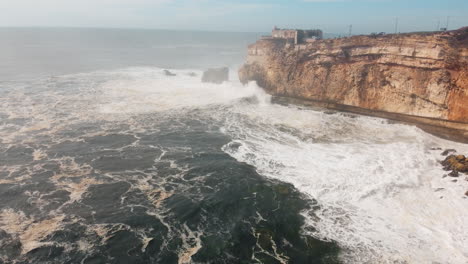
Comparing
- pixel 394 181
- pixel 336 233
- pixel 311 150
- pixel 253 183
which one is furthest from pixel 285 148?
pixel 336 233

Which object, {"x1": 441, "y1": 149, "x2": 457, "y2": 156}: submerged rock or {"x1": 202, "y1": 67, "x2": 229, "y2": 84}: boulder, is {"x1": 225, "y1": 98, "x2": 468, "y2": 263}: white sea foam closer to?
{"x1": 441, "y1": 149, "x2": 457, "y2": 156}: submerged rock

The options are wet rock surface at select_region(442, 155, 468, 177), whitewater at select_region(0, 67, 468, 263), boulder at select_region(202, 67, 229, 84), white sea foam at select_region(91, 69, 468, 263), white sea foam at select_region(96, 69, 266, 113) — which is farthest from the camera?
boulder at select_region(202, 67, 229, 84)

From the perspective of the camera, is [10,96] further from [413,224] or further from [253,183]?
[413,224]

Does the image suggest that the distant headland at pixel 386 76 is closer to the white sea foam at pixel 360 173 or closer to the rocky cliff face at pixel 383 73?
the rocky cliff face at pixel 383 73

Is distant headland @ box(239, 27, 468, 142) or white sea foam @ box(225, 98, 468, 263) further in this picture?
distant headland @ box(239, 27, 468, 142)

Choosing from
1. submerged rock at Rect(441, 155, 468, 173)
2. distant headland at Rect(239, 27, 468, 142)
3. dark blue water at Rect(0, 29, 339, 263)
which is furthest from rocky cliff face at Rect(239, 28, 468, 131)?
dark blue water at Rect(0, 29, 339, 263)

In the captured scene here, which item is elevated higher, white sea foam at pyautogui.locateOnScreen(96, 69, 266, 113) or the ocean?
white sea foam at pyautogui.locateOnScreen(96, 69, 266, 113)
